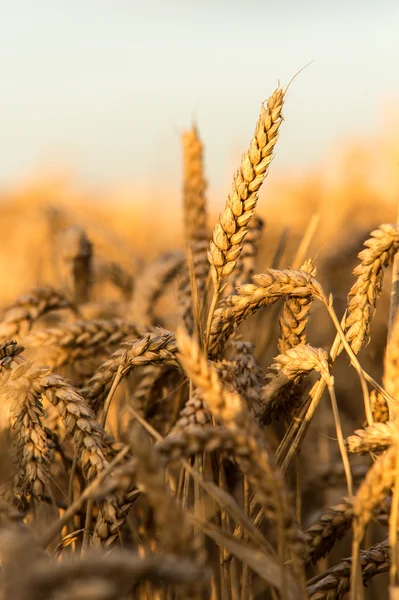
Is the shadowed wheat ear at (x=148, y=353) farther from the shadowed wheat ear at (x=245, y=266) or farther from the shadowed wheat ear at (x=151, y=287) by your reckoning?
the shadowed wheat ear at (x=151, y=287)

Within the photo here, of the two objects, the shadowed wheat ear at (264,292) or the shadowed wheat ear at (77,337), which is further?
the shadowed wheat ear at (77,337)

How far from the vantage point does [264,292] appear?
121 centimetres

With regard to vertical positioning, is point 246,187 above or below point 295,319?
above

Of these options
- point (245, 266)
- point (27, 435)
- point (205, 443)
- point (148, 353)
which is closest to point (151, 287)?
point (245, 266)

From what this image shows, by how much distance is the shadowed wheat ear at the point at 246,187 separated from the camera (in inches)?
46.0

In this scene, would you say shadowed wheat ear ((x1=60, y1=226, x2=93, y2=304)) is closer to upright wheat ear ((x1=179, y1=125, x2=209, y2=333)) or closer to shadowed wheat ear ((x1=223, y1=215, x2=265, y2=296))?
upright wheat ear ((x1=179, y1=125, x2=209, y2=333))

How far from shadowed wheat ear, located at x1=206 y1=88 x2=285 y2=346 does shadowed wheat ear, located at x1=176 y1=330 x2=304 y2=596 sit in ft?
1.11

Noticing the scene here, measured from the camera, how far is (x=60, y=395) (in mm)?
1185

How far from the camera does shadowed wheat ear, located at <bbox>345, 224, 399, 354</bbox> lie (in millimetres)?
1152

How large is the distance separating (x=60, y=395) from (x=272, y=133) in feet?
1.90

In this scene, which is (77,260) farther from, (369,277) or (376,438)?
(376,438)

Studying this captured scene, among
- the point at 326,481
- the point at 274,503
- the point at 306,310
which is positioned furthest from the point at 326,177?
the point at 274,503

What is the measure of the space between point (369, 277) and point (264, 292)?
18 centimetres

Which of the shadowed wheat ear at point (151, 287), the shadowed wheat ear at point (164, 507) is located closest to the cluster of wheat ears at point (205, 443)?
the shadowed wheat ear at point (164, 507)
